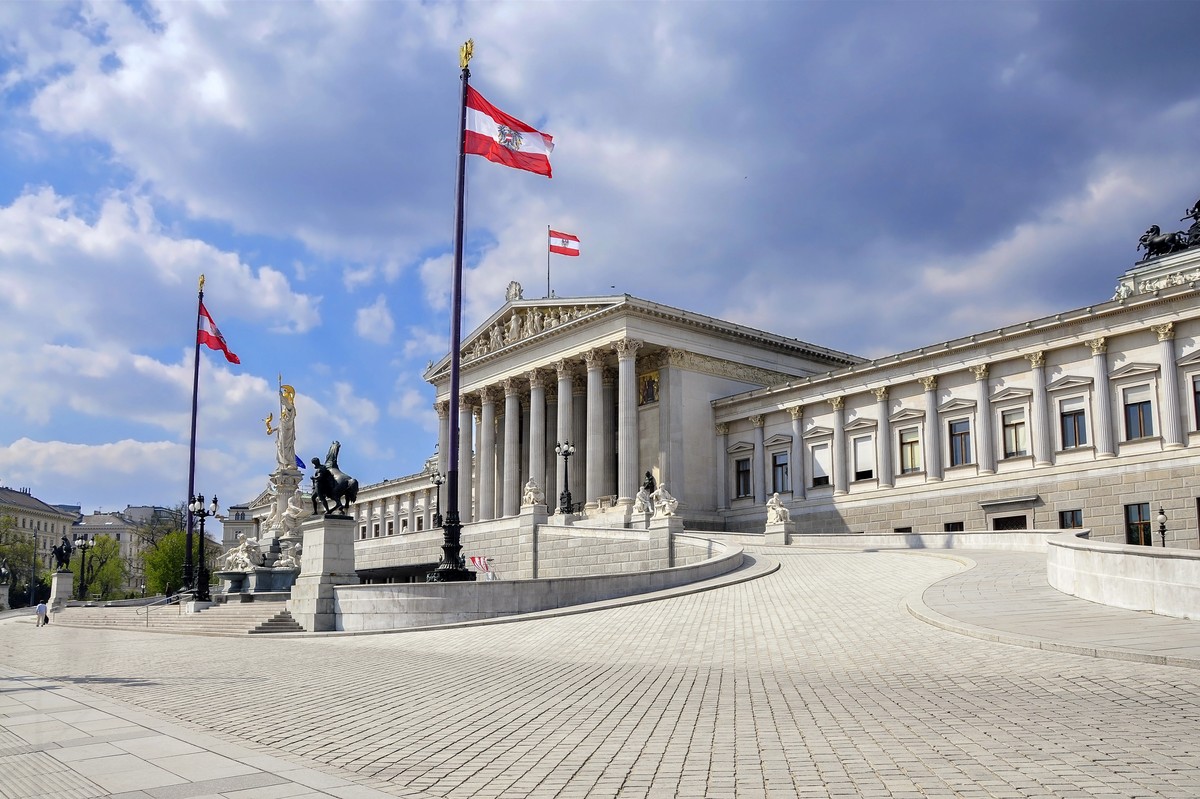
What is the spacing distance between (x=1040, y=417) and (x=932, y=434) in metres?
6.18

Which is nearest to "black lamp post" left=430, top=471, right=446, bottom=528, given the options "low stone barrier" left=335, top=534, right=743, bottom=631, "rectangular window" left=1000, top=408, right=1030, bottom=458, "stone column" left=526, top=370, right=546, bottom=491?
"stone column" left=526, top=370, right=546, bottom=491

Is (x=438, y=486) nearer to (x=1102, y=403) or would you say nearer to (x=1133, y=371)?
(x=1102, y=403)

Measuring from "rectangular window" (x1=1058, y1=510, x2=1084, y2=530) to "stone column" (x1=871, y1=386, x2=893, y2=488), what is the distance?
33.3ft

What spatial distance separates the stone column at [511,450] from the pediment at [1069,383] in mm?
36000

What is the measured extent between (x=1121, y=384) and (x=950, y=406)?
8.93 meters

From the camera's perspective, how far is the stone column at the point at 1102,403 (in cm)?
4434

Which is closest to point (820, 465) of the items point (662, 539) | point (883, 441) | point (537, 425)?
point (883, 441)

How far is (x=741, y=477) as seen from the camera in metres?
63.9

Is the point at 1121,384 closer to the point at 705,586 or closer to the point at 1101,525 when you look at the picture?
the point at 1101,525

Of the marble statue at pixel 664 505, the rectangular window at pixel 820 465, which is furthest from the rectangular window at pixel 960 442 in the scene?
the marble statue at pixel 664 505

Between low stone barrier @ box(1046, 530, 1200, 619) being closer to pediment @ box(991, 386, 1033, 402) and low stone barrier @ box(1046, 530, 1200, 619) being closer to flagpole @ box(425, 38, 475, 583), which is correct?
flagpole @ box(425, 38, 475, 583)

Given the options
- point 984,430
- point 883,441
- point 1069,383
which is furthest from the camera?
point 883,441

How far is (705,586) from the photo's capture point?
90.6 ft

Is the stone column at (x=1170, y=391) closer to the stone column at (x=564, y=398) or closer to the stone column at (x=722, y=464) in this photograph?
the stone column at (x=722, y=464)
